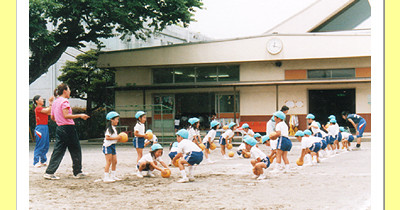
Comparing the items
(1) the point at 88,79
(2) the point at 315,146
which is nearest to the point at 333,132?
(2) the point at 315,146

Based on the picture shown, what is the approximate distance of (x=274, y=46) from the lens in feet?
50.8

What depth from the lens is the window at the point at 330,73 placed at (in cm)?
1447

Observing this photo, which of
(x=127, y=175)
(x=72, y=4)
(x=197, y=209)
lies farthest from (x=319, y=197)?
(x=72, y=4)

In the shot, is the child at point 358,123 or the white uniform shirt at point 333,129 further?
the child at point 358,123

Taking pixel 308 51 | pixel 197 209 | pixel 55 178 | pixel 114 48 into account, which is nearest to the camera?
pixel 197 209

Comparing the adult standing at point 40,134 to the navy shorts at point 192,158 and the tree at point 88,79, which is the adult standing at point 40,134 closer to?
the tree at point 88,79

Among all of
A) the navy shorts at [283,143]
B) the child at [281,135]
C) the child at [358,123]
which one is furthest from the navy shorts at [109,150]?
the child at [358,123]

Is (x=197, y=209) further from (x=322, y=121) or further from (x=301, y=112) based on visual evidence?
(x=301, y=112)

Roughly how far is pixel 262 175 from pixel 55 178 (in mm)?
3508

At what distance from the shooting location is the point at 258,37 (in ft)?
52.3

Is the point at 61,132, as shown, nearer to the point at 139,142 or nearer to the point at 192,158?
the point at 139,142

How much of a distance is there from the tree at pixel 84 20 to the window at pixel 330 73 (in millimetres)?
5187

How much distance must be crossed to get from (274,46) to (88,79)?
719cm
